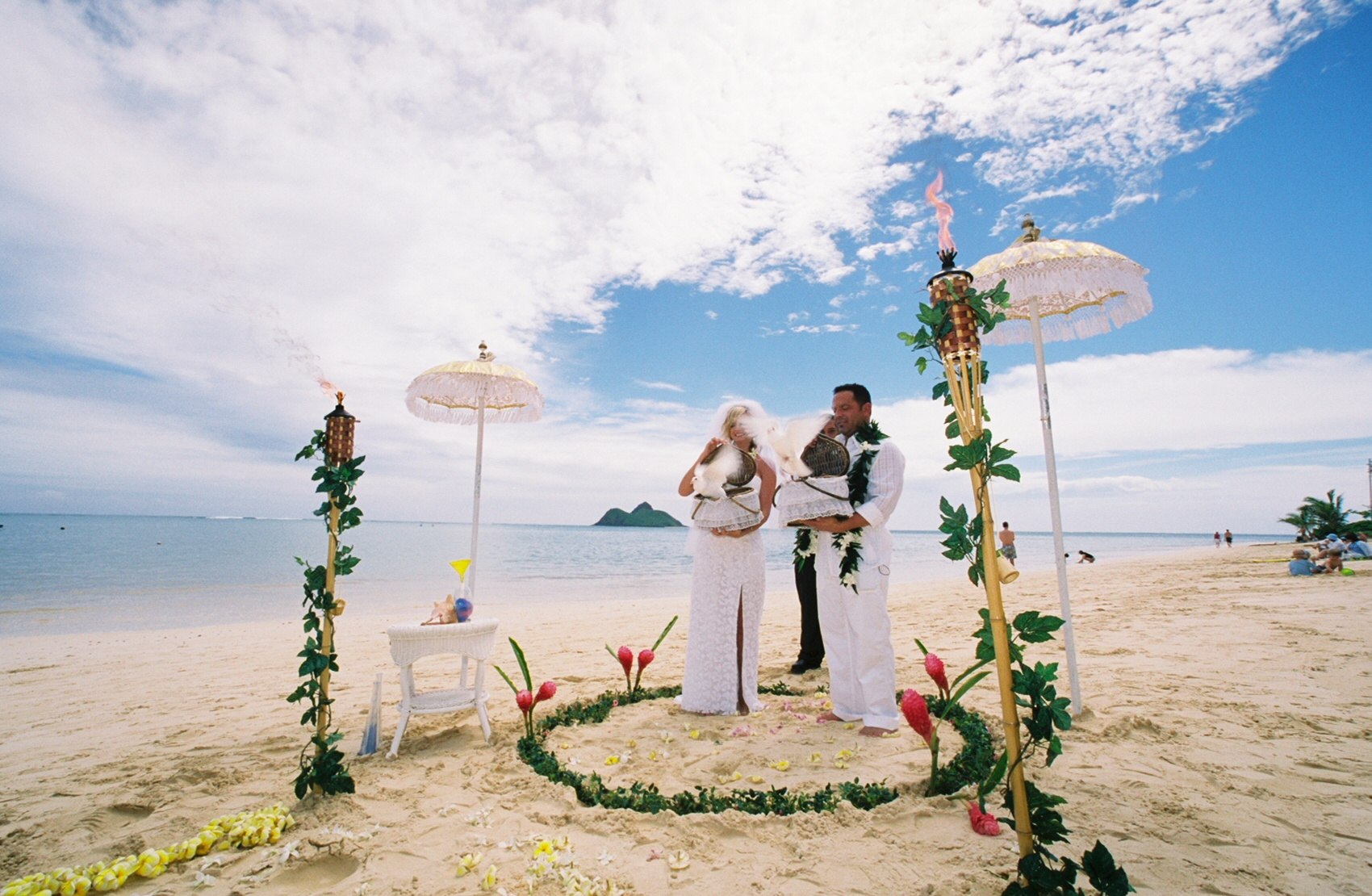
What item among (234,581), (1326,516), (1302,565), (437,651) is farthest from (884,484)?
(1326,516)

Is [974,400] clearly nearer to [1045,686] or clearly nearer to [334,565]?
[1045,686]

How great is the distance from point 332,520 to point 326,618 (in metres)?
0.60

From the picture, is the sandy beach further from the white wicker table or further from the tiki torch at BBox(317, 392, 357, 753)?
the tiki torch at BBox(317, 392, 357, 753)

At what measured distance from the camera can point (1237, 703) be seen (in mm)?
4332

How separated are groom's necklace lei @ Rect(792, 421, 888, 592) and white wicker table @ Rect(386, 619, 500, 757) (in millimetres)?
2545

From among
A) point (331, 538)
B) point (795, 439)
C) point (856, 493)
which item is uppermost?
point (795, 439)

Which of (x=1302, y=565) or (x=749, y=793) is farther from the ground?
(x=1302, y=565)

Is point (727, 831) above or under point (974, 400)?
under

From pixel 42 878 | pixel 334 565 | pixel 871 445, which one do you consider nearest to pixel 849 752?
pixel 871 445

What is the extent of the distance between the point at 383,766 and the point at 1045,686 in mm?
3931

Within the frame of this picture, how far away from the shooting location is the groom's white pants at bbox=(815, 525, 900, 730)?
4.19 metres

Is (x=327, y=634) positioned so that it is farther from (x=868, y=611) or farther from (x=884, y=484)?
(x=884, y=484)

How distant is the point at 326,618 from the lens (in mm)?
3498

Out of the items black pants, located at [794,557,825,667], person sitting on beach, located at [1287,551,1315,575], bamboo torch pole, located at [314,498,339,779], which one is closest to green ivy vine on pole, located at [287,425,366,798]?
bamboo torch pole, located at [314,498,339,779]
